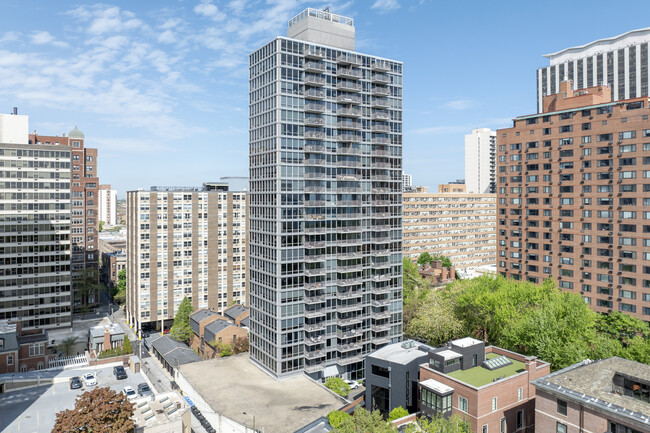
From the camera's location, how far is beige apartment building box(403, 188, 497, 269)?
177750 mm

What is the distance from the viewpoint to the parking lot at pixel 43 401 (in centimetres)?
6131

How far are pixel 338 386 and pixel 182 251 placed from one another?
2791 inches

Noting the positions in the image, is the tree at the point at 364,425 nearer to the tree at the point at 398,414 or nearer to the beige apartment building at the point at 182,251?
the tree at the point at 398,414

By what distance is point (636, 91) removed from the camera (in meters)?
174

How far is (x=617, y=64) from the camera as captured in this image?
595 ft

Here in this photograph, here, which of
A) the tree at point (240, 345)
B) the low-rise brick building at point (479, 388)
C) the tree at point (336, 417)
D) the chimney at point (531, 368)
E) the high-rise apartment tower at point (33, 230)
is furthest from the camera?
the high-rise apartment tower at point (33, 230)

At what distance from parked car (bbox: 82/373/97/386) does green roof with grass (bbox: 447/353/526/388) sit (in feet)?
194

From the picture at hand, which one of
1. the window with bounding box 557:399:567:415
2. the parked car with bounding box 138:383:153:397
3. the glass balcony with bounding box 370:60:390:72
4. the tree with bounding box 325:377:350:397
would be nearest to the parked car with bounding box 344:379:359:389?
the tree with bounding box 325:377:350:397

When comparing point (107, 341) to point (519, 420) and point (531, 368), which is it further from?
point (531, 368)

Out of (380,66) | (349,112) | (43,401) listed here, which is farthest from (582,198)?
(43,401)

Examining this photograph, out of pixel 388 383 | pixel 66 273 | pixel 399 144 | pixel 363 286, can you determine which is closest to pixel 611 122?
pixel 399 144

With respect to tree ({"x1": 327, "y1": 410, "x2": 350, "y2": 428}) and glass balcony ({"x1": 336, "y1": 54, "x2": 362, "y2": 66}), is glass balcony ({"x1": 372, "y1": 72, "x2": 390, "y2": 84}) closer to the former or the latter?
glass balcony ({"x1": 336, "y1": 54, "x2": 362, "y2": 66})

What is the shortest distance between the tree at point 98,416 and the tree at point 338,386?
30.6 metres


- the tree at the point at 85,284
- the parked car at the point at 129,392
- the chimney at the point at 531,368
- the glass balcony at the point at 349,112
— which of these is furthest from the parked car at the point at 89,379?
the tree at the point at 85,284
